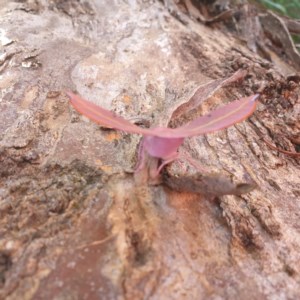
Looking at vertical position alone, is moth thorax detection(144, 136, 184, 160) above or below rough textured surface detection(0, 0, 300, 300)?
above

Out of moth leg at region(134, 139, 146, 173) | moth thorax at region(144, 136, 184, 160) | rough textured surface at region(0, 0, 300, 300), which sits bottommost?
rough textured surface at region(0, 0, 300, 300)

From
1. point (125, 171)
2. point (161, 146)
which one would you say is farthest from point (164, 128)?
point (125, 171)

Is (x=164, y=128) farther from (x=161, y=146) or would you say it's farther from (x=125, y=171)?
(x=125, y=171)

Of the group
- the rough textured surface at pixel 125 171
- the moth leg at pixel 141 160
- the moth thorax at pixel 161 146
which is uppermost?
the moth thorax at pixel 161 146

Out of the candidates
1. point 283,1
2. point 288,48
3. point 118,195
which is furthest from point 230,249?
point 283,1

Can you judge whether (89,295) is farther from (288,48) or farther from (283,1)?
(283,1)

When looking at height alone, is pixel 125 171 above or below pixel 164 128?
below

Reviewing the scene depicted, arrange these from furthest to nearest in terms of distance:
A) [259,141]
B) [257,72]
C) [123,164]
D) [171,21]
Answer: [171,21], [257,72], [259,141], [123,164]

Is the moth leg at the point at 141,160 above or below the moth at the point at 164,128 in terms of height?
below
